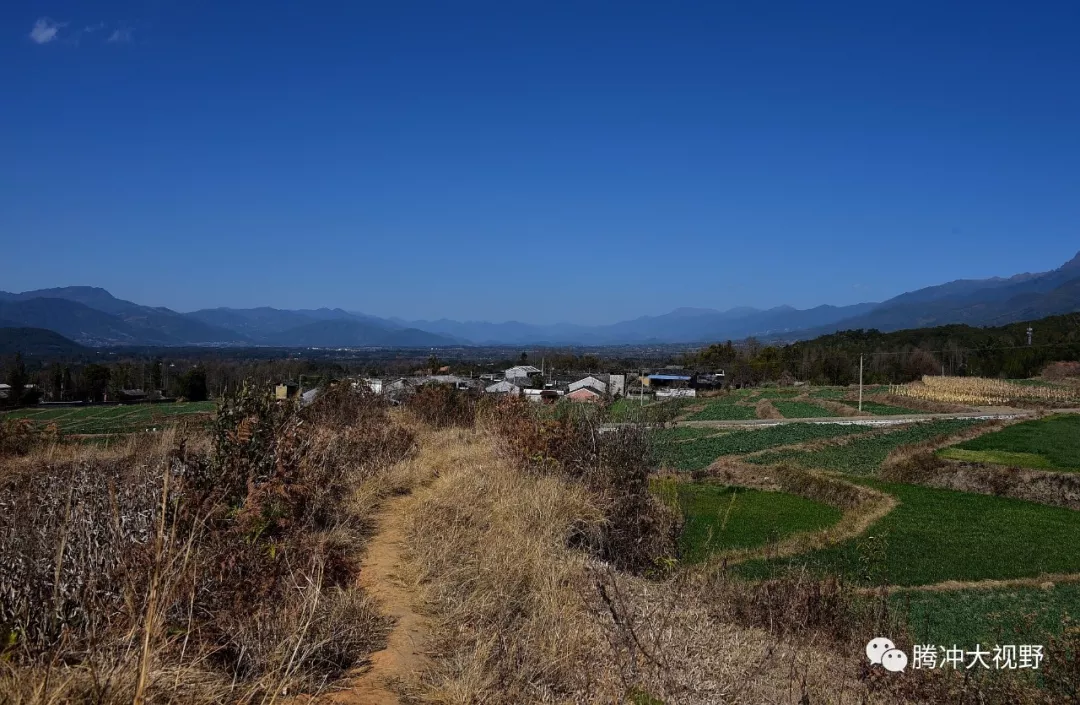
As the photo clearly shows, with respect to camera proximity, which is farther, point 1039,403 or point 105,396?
point 105,396

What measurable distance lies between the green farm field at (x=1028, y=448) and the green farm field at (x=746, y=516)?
796cm

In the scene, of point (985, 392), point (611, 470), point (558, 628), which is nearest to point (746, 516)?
point (611, 470)

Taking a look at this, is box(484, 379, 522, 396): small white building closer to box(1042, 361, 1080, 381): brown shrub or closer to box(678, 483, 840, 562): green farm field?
box(678, 483, 840, 562): green farm field

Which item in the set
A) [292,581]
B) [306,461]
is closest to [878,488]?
[306,461]

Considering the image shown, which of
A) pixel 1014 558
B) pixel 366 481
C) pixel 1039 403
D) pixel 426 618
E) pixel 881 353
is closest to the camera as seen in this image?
pixel 426 618

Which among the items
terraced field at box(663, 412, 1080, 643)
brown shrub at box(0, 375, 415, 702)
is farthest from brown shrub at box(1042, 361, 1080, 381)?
brown shrub at box(0, 375, 415, 702)

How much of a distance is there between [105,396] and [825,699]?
248 ft

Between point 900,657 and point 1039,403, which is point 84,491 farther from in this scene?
point 1039,403

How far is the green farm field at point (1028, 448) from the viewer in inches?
907

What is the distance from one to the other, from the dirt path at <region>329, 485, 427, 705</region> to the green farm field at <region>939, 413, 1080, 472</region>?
73.9 ft

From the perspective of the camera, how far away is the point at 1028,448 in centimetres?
2577

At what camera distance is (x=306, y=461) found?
7.18 m

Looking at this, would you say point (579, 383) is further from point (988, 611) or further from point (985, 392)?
point (988, 611)

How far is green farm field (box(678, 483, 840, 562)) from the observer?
1467 centimetres
